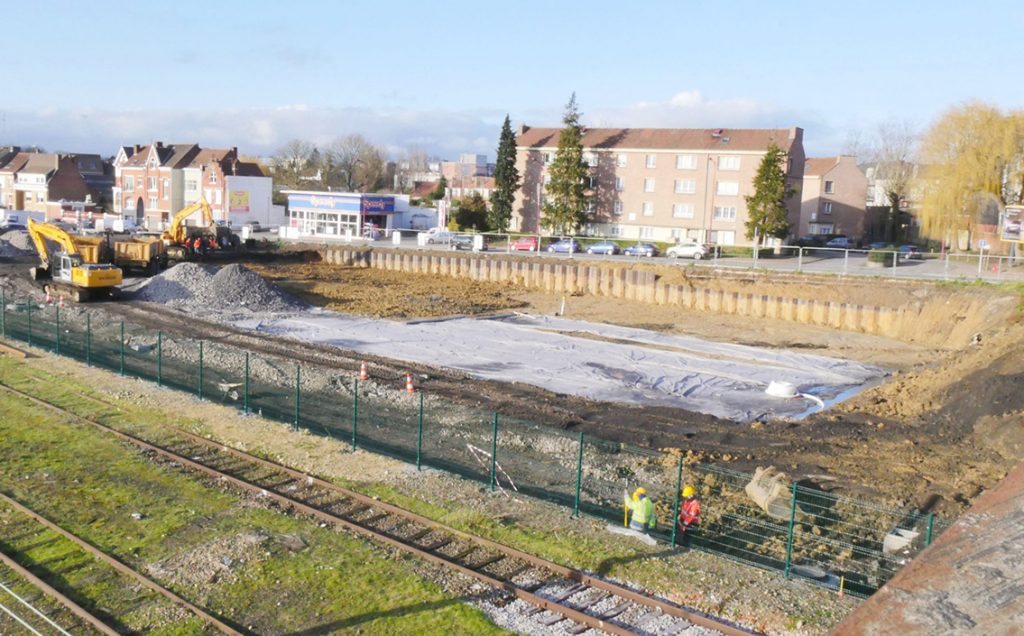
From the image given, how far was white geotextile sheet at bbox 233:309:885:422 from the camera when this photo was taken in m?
26.8

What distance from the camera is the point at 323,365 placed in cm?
2817

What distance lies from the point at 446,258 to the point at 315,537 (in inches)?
1708

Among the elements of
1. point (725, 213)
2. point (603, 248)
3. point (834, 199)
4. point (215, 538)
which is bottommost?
point (215, 538)

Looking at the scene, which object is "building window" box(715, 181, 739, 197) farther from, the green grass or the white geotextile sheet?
the green grass

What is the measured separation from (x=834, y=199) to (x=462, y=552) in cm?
7713

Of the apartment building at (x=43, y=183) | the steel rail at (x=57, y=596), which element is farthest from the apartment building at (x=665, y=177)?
the steel rail at (x=57, y=596)

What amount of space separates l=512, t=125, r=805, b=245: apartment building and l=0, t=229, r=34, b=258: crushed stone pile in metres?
40.8

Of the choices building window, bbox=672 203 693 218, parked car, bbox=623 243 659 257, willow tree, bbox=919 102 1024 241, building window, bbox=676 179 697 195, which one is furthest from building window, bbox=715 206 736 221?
willow tree, bbox=919 102 1024 241

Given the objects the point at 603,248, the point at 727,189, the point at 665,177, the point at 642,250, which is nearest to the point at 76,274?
the point at 603,248

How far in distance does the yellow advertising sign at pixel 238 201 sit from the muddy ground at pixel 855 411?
49.7 metres

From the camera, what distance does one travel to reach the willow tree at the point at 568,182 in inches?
2901

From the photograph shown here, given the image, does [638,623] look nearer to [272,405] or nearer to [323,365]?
[272,405]

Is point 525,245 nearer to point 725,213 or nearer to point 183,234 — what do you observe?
point 725,213

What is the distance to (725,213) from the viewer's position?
235ft
